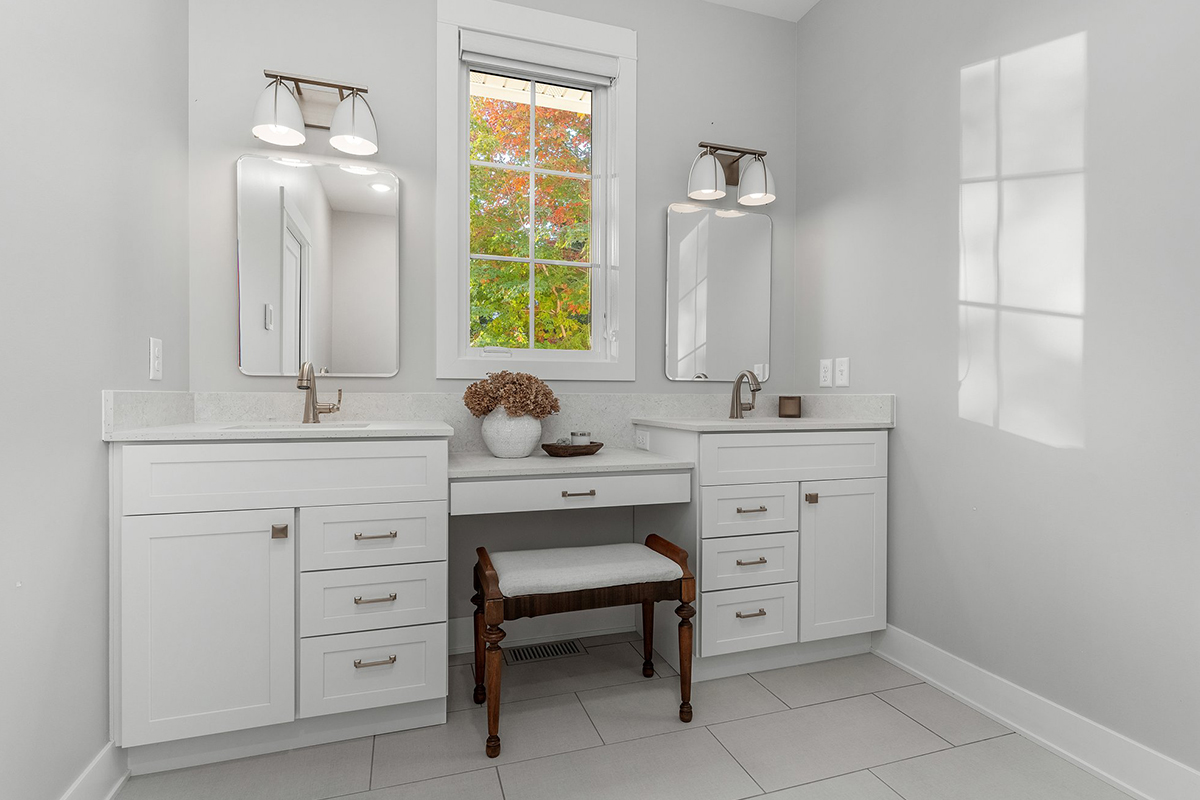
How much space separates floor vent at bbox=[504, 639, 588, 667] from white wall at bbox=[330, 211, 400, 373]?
3.85 feet

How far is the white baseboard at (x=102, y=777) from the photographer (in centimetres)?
131

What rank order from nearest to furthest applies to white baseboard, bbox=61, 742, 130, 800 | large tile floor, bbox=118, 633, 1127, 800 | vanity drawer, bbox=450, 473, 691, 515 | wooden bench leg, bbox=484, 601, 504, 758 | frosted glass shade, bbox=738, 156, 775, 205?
white baseboard, bbox=61, 742, 130, 800 → large tile floor, bbox=118, 633, 1127, 800 → wooden bench leg, bbox=484, 601, 504, 758 → vanity drawer, bbox=450, 473, 691, 515 → frosted glass shade, bbox=738, 156, 775, 205

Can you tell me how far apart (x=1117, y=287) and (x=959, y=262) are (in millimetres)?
494

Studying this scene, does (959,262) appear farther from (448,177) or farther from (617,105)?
(448,177)

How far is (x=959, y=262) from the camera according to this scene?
1959 millimetres

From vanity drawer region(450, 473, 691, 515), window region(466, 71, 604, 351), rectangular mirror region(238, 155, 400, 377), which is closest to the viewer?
vanity drawer region(450, 473, 691, 515)

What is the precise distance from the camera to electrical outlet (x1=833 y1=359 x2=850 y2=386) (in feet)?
8.00

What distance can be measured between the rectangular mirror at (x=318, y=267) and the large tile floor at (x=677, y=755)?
1.22 metres

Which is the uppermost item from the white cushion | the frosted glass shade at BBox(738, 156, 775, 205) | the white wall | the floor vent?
the frosted glass shade at BBox(738, 156, 775, 205)

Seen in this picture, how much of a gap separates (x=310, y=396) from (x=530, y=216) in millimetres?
1130

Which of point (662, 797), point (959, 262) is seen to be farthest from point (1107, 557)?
point (662, 797)

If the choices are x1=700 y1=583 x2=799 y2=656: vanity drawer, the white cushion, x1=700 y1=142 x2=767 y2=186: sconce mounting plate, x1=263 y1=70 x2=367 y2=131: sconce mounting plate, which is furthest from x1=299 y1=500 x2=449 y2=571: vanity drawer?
x1=700 y1=142 x2=767 y2=186: sconce mounting plate

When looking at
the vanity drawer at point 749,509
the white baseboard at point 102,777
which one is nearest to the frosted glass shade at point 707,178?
the vanity drawer at point 749,509

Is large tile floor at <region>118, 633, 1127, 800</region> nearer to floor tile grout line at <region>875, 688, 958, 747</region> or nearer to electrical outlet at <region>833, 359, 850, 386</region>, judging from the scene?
floor tile grout line at <region>875, 688, 958, 747</region>
